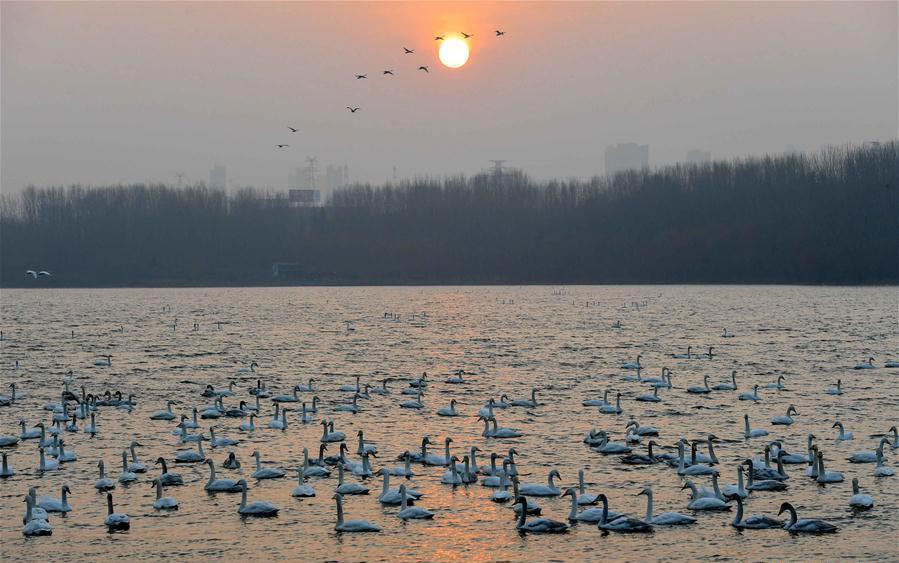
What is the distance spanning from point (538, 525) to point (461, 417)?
12.6 meters

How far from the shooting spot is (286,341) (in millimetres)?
59000

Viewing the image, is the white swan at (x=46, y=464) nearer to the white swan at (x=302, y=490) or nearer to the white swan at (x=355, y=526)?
the white swan at (x=302, y=490)

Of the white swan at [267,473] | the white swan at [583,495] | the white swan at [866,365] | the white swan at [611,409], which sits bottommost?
the white swan at [583,495]

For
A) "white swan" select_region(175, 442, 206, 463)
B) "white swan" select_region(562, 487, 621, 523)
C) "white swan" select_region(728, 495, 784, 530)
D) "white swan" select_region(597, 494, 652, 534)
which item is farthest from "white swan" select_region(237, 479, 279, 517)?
"white swan" select_region(728, 495, 784, 530)

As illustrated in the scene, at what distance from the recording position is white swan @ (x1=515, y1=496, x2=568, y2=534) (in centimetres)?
1922

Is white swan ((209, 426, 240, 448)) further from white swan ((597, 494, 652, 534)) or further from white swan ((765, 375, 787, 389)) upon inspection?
white swan ((765, 375, 787, 389))

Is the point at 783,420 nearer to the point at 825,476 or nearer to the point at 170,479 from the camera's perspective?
the point at 825,476

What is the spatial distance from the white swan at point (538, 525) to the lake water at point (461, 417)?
25cm

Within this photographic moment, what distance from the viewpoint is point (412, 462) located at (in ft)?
81.1

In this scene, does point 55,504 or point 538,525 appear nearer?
point 538,525

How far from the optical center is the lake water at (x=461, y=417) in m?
18.7

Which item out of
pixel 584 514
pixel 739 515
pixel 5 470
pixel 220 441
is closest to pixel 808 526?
pixel 739 515

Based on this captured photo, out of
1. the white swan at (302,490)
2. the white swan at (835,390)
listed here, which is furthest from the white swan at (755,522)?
the white swan at (835,390)

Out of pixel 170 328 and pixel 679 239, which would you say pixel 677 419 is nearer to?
pixel 170 328
